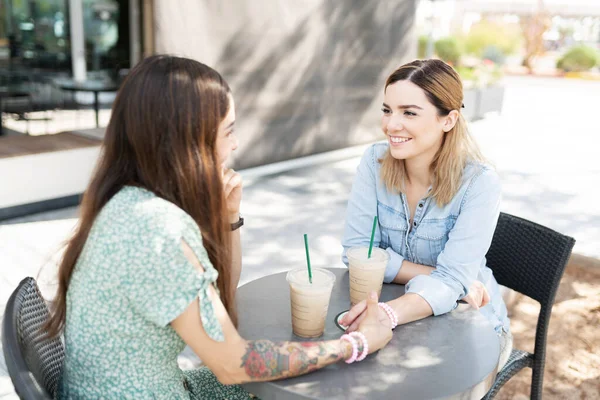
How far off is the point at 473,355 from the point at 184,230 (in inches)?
30.4

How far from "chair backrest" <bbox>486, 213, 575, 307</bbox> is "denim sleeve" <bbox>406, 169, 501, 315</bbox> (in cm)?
28

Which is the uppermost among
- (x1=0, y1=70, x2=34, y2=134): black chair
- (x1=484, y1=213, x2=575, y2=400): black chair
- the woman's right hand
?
the woman's right hand

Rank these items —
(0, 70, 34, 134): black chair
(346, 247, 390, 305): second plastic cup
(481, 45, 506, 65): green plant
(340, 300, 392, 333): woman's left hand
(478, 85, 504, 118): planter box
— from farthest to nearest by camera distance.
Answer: (481, 45, 506, 65): green plant, (478, 85, 504, 118): planter box, (0, 70, 34, 134): black chair, (346, 247, 390, 305): second plastic cup, (340, 300, 392, 333): woman's left hand

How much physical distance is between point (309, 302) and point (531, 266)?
1.06 metres

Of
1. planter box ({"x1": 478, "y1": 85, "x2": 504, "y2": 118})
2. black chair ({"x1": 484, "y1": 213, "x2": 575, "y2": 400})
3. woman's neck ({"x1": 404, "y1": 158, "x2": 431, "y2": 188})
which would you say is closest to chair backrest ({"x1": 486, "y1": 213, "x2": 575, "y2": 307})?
black chair ({"x1": 484, "y1": 213, "x2": 575, "y2": 400})

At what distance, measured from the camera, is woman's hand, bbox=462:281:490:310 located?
178cm

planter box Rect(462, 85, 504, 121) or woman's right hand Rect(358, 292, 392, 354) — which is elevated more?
woman's right hand Rect(358, 292, 392, 354)

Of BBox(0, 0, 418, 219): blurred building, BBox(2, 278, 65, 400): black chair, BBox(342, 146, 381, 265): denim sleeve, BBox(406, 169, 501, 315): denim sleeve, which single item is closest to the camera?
BBox(2, 278, 65, 400): black chair

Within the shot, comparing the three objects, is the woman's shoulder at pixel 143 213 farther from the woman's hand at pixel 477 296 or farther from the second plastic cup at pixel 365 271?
the woman's hand at pixel 477 296

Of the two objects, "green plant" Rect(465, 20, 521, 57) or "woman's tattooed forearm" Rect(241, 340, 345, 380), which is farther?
"green plant" Rect(465, 20, 521, 57)

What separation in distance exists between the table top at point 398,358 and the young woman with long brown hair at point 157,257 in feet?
0.17

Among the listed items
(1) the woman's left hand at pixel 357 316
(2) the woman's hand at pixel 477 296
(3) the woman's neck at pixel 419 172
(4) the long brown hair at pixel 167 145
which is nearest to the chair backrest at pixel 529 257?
(2) the woman's hand at pixel 477 296

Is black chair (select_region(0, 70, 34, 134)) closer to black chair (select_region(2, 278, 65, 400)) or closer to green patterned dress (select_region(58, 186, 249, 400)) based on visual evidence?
black chair (select_region(2, 278, 65, 400))

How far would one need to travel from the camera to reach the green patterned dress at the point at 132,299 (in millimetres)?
1161
